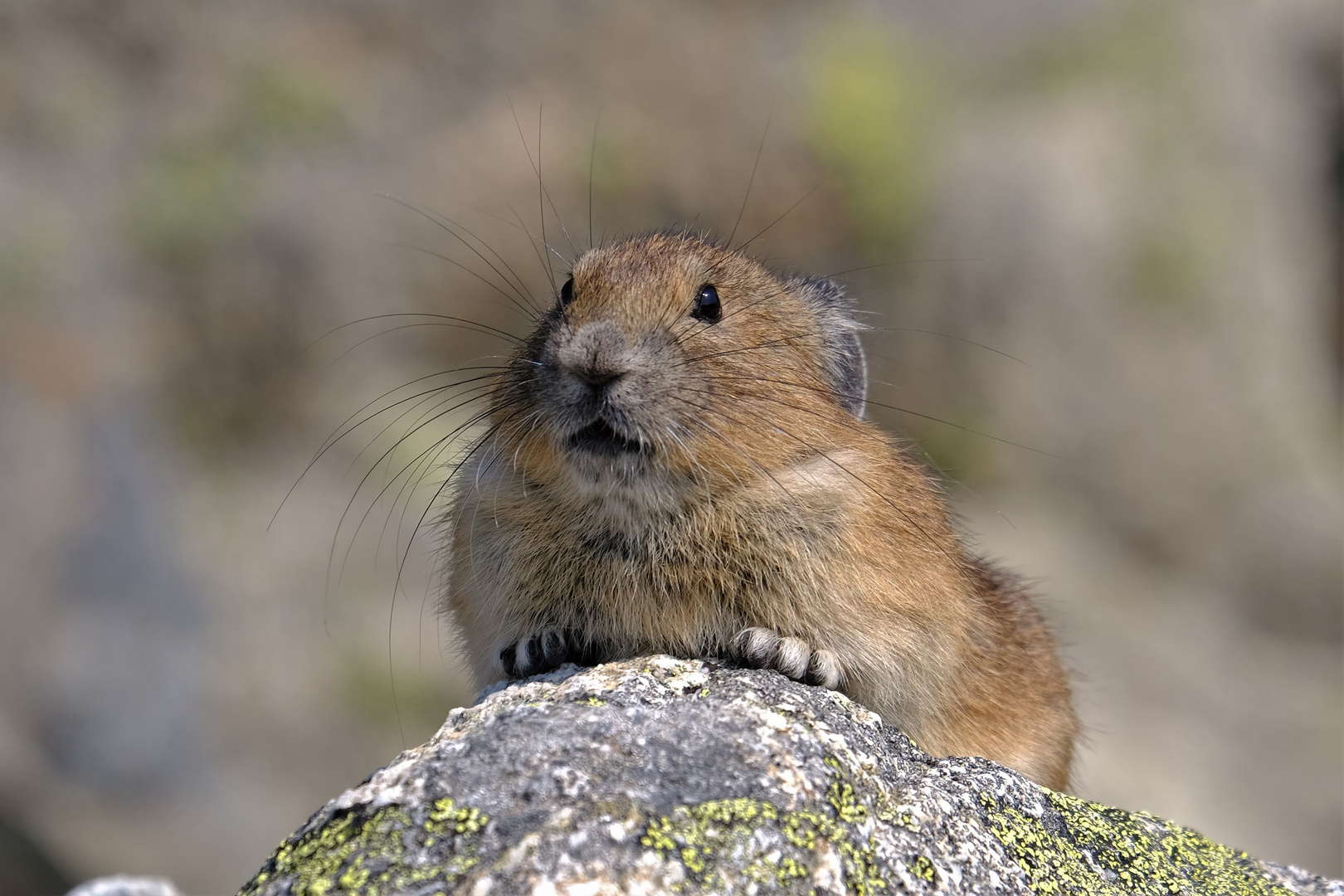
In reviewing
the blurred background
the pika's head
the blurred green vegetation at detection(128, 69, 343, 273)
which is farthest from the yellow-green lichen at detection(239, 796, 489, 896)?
the blurred green vegetation at detection(128, 69, 343, 273)

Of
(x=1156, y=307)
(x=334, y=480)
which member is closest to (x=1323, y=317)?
(x=1156, y=307)

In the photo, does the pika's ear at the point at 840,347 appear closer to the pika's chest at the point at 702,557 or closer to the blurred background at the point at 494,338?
the pika's chest at the point at 702,557

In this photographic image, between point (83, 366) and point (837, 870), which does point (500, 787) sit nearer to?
point (837, 870)

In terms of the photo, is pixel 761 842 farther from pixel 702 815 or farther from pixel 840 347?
pixel 840 347

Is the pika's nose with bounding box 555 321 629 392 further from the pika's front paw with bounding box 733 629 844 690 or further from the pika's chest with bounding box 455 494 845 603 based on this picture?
the pika's front paw with bounding box 733 629 844 690

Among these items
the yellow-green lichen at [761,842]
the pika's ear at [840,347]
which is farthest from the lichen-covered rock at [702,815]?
the pika's ear at [840,347]

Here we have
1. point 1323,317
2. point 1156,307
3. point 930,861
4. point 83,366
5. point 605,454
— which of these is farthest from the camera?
point 1323,317

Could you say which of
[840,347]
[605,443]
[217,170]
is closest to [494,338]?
[217,170]
